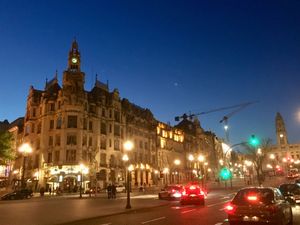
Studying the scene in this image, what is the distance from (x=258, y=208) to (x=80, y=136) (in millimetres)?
53530

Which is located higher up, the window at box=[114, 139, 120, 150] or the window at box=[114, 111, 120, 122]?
the window at box=[114, 111, 120, 122]

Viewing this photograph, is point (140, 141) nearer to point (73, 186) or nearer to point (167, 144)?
point (167, 144)

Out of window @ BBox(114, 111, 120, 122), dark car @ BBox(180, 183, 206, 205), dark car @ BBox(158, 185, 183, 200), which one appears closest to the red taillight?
dark car @ BBox(180, 183, 206, 205)

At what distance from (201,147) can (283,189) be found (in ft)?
298

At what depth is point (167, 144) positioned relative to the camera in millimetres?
90062

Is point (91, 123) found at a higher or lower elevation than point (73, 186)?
higher

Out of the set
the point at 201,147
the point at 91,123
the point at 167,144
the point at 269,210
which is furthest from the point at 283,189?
the point at 201,147

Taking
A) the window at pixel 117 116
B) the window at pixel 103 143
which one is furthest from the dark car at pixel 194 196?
the window at pixel 117 116

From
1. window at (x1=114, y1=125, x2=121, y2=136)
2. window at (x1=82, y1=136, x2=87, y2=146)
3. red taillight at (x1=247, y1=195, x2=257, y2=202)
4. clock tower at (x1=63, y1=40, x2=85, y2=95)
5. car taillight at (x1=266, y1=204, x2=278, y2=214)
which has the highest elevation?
clock tower at (x1=63, y1=40, x2=85, y2=95)

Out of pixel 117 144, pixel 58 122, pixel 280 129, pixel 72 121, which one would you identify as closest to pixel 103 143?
pixel 117 144

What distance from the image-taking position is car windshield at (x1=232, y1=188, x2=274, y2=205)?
12.1m

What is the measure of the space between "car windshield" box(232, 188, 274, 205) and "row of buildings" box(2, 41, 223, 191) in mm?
42228

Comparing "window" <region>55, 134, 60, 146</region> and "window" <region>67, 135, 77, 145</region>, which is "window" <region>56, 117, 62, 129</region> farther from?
"window" <region>67, 135, 77, 145</region>

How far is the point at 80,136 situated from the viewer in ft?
205
